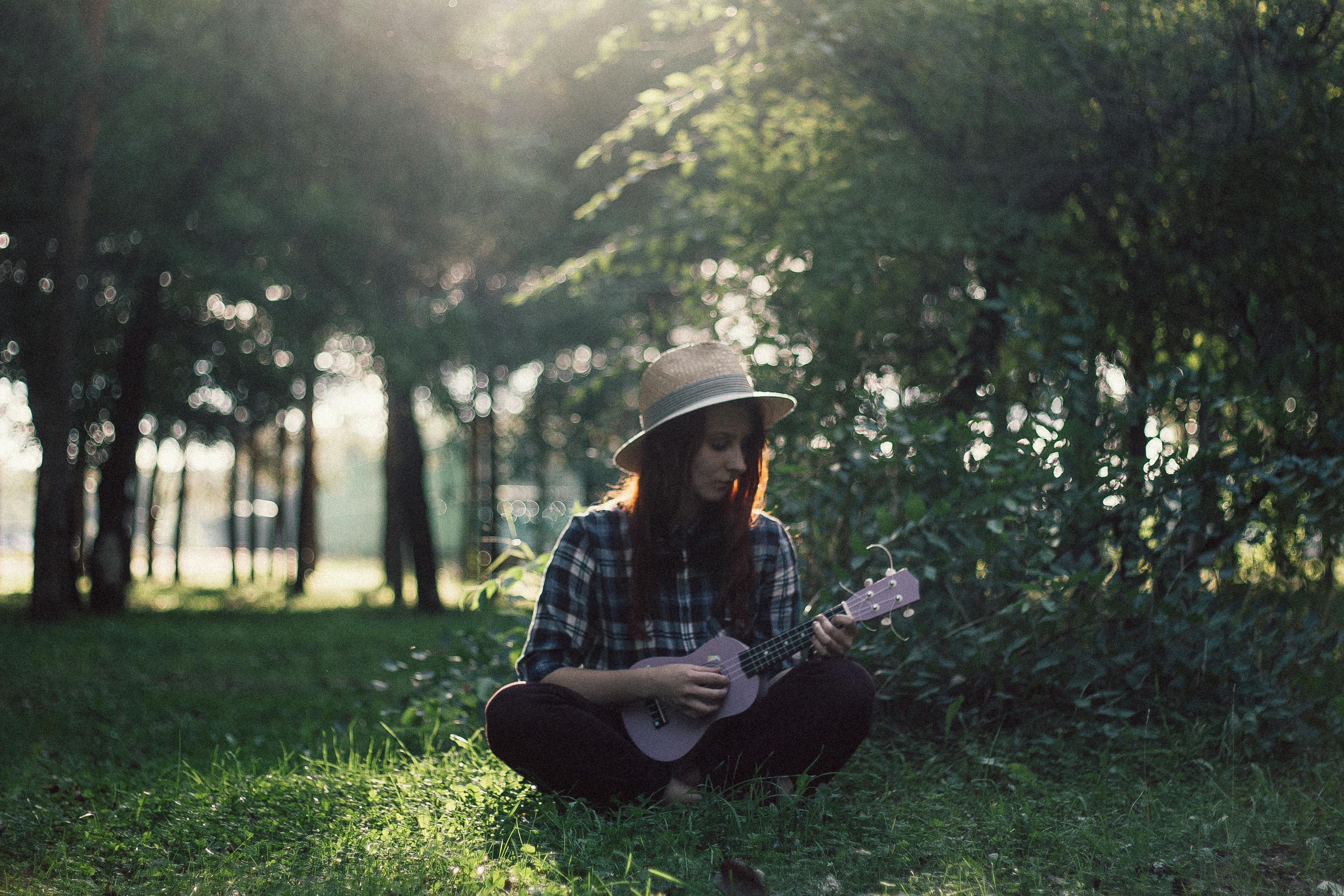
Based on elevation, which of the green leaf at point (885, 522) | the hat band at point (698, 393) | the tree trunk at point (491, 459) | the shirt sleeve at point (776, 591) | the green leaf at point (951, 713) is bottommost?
the green leaf at point (951, 713)

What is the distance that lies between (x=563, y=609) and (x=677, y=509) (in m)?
0.49

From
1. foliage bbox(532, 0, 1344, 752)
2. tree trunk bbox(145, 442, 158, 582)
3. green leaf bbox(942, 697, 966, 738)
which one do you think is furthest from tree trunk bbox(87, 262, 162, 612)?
green leaf bbox(942, 697, 966, 738)

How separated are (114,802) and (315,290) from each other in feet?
32.3

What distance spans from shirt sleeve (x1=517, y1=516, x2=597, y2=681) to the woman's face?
1.36 feet

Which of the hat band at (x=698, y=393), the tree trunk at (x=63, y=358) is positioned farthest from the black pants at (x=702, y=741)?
the tree trunk at (x=63, y=358)

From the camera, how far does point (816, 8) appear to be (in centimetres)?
641

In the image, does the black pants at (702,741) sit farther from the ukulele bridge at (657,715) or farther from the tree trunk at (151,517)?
the tree trunk at (151,517)

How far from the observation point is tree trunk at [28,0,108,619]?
1201 cm

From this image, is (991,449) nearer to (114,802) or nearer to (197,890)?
(197,890)

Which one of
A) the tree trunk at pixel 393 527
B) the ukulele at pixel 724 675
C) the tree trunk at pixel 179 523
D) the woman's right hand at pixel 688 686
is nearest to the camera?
the woman's right hand at pixel 688 686

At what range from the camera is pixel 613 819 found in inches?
140

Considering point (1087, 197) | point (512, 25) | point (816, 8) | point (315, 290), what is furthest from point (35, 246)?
point (1087, 197)

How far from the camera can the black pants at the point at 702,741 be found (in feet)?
11.4

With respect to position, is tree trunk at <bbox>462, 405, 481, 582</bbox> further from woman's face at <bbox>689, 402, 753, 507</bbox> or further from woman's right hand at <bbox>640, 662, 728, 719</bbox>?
woman's right hand at <bbox>640, 662, 728, 719</bbox>
